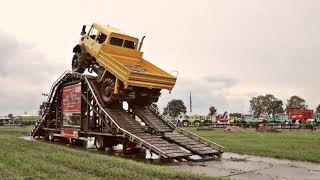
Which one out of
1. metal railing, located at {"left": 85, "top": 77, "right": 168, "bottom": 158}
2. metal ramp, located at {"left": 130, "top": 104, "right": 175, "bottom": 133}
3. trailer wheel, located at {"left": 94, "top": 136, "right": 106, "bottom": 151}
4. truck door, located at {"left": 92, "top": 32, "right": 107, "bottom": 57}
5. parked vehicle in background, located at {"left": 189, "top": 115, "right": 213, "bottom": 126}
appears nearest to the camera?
metal railing, located at {"left": 85, "top": 77, "right": 168, "bottom": 158}

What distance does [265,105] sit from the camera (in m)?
128

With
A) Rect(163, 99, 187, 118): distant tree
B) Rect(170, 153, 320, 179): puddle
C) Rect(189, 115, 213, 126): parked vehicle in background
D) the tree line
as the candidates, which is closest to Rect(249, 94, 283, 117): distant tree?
the tree line

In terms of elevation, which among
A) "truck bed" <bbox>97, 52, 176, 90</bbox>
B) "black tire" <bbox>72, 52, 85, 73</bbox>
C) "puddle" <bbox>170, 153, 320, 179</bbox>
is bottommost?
"puddle" <bbox>170, 153, 320, 179</bbox>

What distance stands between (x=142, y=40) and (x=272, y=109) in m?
108

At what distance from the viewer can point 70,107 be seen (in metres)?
24.6

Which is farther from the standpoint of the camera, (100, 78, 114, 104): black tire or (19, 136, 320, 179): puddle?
(100, 78, 114, 104): black tire

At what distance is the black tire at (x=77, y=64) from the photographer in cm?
2370

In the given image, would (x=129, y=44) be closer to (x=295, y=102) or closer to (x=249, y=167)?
(x=249, y=167)

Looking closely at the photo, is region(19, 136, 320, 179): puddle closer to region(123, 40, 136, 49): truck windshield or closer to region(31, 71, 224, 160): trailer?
region(31, 71, 224, 160): trailer

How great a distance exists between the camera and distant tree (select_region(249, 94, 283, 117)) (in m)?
125

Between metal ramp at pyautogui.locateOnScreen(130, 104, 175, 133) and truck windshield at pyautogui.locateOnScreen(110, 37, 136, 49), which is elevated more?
truck windshield at pyautogui.locateOnScreen(110, 37, 136, 49)

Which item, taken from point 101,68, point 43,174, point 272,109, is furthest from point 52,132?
point 272,109

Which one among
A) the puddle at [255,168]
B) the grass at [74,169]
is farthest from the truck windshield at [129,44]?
the grass at [74,169]

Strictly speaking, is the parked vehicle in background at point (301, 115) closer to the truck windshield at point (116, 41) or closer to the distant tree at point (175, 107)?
the truck windshield at point (116, 41)
